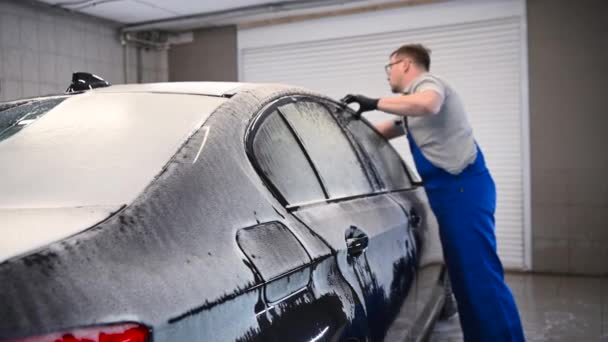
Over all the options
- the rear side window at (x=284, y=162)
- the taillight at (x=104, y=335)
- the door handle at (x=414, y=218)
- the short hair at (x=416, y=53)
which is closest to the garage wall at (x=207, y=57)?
the short hair at (x=416, y=53)

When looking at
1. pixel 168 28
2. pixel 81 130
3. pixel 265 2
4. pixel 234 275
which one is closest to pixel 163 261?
pixel 234 275

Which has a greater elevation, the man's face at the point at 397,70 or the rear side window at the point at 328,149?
the man's face at the point at 397,70

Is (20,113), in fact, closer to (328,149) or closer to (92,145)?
(92,145)

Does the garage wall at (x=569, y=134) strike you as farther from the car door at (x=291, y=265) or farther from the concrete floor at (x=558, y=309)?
the car door at (x=291, y=265)

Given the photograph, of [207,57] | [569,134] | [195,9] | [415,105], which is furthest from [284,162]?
[207,57]

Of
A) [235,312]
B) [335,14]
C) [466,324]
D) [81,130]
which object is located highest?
[335,14]

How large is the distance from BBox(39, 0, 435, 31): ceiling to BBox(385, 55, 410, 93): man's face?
246cm

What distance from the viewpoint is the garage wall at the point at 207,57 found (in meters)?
6.27

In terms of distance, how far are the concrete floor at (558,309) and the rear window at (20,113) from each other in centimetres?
→ 245

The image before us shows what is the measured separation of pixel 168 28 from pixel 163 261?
5.93m

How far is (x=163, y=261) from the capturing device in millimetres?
832

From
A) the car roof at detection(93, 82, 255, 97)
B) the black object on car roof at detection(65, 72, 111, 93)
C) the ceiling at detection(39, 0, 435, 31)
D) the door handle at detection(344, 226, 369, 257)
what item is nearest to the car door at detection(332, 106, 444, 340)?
the door handle at detection(344, 226, 369, 257)

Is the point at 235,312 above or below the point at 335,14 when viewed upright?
below

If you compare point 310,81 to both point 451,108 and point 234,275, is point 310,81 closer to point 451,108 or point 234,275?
point 451,108
